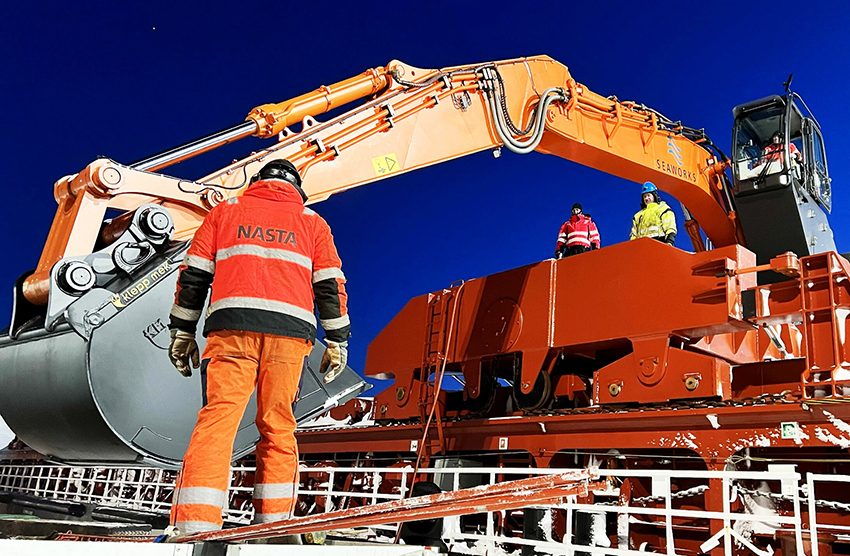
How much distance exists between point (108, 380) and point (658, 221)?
718 centimetres

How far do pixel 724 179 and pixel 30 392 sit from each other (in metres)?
7.67

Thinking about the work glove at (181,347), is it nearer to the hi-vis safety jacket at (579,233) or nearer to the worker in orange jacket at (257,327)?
the worker in orange jacket at (257,327)

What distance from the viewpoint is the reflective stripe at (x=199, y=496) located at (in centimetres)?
304

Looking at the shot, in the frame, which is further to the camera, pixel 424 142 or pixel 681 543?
pixel 424 142

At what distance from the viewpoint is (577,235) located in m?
9.25

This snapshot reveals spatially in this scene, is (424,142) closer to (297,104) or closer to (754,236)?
(297,104)

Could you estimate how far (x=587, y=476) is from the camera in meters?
1.97

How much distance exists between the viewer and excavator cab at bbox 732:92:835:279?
7.88 meters

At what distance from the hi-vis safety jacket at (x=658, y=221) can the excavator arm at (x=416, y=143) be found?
0.96 feet

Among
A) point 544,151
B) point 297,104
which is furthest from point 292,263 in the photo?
point 544,151

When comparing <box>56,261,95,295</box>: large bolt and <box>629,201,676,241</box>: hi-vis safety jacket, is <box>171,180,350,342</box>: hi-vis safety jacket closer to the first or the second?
<box>56,261,95,295</box>: large bolt

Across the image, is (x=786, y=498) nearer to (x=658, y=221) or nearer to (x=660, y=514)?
(x=660, y=514)

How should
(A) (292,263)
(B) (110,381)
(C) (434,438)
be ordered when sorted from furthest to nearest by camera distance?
(C) (434,438)
(B) (110,381)
(A) (292,263)

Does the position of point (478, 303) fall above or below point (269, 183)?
above
